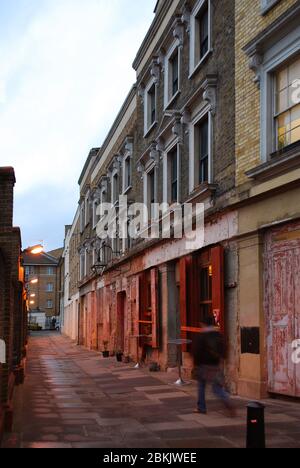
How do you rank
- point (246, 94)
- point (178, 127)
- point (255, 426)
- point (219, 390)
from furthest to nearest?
point (178, 127), point (246, 94), point (219, 390), point (255, 426)

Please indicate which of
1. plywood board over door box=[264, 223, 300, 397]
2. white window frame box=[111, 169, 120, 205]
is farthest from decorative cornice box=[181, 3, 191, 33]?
white window frame box=[111, 169, 120, 205]

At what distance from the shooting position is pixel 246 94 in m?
12.7

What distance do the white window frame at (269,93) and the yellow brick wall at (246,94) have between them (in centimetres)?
23

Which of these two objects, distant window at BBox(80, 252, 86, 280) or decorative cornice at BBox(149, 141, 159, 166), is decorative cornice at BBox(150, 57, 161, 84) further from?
distant window at BBox(80, 252, 86, 280)

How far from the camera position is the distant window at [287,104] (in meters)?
11.2

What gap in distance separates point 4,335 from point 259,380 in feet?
16.1

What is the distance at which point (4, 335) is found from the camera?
9578 mm

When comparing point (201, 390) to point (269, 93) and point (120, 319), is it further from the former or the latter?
point (120, 319)

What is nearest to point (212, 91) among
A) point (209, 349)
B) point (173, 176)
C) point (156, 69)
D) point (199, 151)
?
point (199, 151)

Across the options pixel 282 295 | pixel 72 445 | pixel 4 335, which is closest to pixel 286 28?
pixel 282 295

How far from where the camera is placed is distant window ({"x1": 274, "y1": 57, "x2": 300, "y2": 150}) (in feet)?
36.6

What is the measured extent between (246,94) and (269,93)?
874mm

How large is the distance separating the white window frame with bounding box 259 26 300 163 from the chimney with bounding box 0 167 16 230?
4.78m

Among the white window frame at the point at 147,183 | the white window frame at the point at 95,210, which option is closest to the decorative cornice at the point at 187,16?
the white window frame at the point at 147,183
